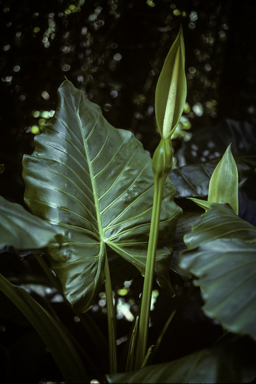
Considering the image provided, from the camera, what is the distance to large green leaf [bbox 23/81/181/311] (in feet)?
1.65

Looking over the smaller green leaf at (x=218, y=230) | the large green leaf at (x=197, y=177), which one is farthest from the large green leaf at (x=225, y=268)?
the large green leaf at (x=197, y=177)

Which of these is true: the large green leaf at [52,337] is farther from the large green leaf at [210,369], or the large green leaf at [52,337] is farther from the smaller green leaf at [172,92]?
the smaller green leaf at [172,92]

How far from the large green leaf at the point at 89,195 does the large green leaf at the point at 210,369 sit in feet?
0.51

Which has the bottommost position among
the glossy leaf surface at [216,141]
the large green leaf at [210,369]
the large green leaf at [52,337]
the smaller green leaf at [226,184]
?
the large green leaf at [52,337]

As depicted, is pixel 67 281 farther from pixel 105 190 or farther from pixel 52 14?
pixel 52 14

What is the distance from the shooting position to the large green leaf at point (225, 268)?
315 mm

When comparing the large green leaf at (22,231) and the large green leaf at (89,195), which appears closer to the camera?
the large green leaf at (22,231)

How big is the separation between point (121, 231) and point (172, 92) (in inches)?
11.8

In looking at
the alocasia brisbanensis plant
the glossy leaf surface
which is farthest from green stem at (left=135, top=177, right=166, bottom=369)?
the glossy leaf surface

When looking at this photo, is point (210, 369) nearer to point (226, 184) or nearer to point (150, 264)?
point (150, 264)

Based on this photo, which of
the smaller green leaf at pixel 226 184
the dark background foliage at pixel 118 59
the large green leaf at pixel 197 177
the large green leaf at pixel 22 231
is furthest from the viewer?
the dark background foliage at pixel 118 59

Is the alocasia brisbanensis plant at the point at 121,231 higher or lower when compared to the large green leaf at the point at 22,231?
lower

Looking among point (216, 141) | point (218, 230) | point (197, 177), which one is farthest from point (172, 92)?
point (216, 141)

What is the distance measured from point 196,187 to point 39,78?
59 cm
